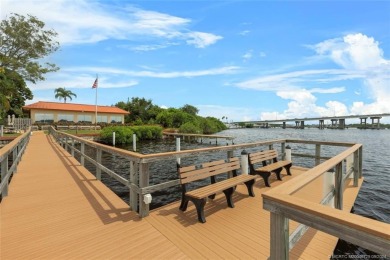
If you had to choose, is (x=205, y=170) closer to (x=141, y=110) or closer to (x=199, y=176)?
(x=199, y=176)

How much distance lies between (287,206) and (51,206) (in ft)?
15.9

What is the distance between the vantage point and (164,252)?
9.91 ft

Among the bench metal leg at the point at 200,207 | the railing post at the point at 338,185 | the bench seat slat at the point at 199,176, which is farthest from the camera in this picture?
the bench seat slat at the point at 199,176

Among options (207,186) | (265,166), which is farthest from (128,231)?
(265,166)

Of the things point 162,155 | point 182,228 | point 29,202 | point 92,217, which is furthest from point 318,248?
point 29,202

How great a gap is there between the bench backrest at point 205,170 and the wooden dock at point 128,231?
591 mm

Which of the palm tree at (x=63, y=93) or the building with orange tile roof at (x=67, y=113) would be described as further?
the palm tree at (x=63, y=93)

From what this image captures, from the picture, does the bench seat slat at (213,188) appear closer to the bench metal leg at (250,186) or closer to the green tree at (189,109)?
the bench metal leg at (250,186)

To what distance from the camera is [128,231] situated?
3607 mm

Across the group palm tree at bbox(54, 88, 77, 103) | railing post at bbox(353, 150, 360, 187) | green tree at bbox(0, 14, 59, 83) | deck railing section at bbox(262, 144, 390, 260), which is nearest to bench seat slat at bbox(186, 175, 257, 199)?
deck railing section at bbox(262, 144, 390, 260)

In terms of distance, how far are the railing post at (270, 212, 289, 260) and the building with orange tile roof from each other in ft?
138

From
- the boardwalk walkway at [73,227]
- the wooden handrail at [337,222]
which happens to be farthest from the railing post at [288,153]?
the wooden handrail at [337,222]

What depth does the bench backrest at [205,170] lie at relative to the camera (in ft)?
14.1

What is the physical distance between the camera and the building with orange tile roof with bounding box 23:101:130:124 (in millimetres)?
40969
